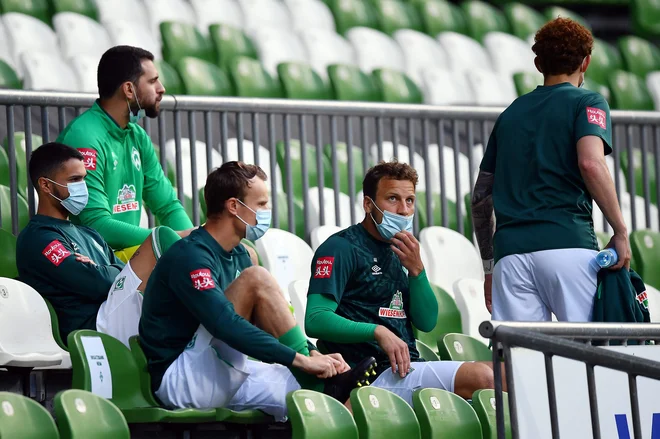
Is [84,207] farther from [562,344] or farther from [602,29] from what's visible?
[602,29]

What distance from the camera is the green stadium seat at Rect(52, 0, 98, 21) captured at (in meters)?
9.30

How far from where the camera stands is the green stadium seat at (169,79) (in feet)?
27.4

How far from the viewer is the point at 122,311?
4891 mm

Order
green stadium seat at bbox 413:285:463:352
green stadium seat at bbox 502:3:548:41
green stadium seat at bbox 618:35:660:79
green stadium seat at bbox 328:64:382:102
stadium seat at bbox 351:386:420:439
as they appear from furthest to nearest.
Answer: green stadium seat at bbox 502:3:548:41, green stadium seat at bbox 618:35:660:79, green stadium seat at bbox 328:64:382:102, green stadium seat at bbox 413:285:463:352, stadium seat at bbox 351:386:420:439

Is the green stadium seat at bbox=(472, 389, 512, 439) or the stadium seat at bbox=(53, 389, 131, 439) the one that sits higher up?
the stadium seat at bbox=(53, 389, 131, 439)

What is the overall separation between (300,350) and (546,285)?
3.10 feet

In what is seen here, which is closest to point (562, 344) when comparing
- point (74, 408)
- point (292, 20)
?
point (74, 408)

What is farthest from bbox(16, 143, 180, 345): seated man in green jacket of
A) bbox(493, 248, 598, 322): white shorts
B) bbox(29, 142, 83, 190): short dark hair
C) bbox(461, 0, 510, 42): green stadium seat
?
bbox(461, 0, 510, 42): green stadium seat

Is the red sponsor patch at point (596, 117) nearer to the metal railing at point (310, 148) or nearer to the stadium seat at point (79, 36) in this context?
the metal railing at point (310, 148)

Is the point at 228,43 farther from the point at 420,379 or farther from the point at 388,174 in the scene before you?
the point at 420,379

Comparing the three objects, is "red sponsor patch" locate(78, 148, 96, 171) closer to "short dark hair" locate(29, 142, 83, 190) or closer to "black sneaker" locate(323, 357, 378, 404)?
"short dark hair" locate(29, 142, 83, 190)

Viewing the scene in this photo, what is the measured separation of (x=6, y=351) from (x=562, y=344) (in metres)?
2.27

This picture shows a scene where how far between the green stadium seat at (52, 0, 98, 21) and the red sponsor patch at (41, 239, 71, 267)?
4729 millimetres

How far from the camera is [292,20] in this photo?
1052 cm
